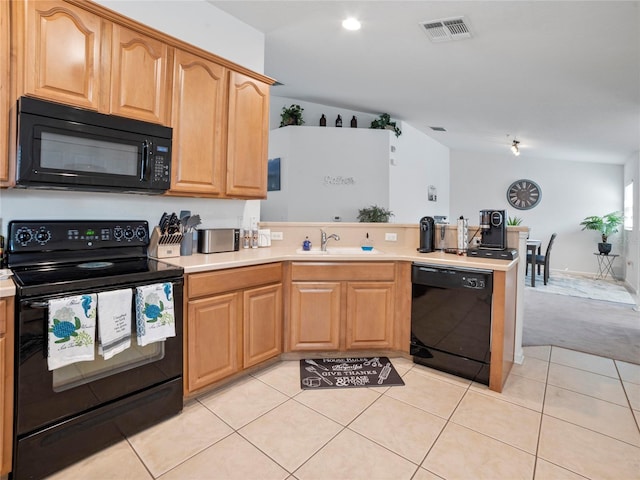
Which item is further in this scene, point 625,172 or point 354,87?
point 625,172

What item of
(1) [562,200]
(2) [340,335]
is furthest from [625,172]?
(2) [340,335]

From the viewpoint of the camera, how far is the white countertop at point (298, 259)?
82.5 inches

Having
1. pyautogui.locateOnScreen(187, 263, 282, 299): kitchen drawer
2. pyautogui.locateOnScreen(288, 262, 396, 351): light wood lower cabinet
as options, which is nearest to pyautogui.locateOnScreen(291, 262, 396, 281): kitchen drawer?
pyautogui.locateOnScreen(288, 262, 396, 351): light wood lower cabinet

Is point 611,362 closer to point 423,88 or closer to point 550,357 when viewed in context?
point 550,357

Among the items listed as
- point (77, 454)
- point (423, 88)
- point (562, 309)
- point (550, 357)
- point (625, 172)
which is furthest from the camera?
point (625, 172)

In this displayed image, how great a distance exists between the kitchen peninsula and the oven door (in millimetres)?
250

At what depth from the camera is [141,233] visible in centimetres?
225

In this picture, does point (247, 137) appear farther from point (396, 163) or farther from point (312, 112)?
point (396, 163)

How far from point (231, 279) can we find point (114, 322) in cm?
71

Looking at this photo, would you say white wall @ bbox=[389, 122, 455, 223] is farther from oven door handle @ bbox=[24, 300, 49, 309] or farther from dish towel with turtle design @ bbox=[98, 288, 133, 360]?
oven door handle @ bbox=[24, 300, 49, 309]

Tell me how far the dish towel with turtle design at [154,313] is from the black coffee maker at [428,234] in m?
1.98

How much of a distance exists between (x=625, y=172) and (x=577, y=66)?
5246mm

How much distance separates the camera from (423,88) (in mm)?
4125

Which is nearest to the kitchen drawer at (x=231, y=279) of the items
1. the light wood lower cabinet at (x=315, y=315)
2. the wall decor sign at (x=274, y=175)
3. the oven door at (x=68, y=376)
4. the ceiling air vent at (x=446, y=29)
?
the oven door at (x=68, y=376)
